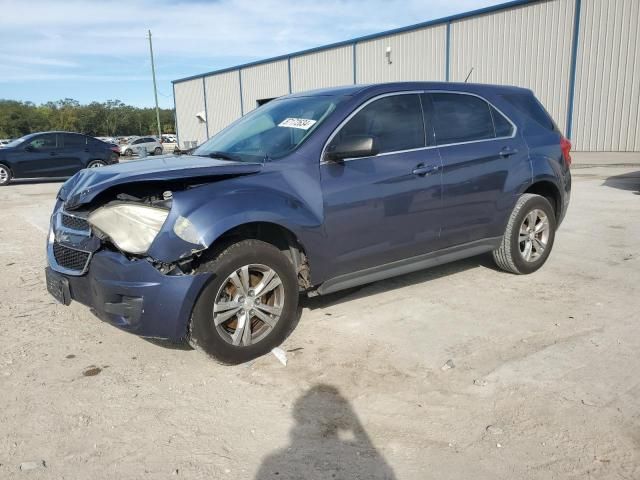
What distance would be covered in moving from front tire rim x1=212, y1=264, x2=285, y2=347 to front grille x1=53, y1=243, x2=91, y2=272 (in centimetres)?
92

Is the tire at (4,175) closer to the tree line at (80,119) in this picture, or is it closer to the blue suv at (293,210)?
the blue suv at (293,210)

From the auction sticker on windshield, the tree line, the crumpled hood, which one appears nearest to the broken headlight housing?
the crumpled hood

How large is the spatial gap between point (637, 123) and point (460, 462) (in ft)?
62.8

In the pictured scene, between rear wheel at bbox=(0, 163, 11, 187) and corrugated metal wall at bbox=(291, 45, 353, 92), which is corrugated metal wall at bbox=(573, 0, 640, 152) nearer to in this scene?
corrugated metal wall at bbox=(291, 45, 353, 92)

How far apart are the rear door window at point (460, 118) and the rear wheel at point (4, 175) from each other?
14644 mm

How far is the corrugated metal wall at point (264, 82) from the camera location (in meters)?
31.0

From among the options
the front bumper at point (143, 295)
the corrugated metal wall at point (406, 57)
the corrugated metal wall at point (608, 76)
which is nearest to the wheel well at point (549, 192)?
the front bumper at point (143, 295)

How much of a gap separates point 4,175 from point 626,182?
16.5m

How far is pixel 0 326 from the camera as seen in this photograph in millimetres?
4219

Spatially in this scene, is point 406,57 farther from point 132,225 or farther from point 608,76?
point 132,225

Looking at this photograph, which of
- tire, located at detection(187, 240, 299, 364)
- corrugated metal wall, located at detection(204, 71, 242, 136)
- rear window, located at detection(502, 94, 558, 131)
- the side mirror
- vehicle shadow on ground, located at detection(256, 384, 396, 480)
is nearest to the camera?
vehicle shadow on ground, located at detection(256, 384, 396, 480)

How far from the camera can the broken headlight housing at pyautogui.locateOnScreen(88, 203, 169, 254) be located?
317cm

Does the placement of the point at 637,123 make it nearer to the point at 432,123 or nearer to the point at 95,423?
the point at 432,123

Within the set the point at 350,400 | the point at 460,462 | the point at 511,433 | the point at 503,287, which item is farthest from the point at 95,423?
the point at 503,287
